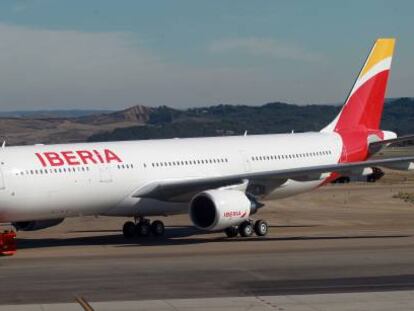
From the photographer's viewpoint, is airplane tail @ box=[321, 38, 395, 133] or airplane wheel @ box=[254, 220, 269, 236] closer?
airplane wheel @ box=[254, 220, 269, 236]

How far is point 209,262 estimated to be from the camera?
81.0 feet

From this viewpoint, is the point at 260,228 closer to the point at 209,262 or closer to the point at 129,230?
the point at 129,230

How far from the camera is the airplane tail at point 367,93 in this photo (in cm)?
3925

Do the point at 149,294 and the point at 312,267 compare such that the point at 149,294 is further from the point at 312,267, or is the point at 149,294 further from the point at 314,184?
the point at 314,184

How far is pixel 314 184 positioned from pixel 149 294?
18.1m

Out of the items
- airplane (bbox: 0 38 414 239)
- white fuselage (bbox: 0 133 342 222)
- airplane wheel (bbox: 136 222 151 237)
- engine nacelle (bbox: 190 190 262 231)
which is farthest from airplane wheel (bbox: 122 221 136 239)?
engine nacelle (bbox: 190 190 262 231)

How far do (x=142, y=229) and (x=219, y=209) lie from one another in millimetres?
4639

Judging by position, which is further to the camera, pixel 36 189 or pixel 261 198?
pixel 261 198

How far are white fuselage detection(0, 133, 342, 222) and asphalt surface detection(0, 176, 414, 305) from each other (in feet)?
4.49

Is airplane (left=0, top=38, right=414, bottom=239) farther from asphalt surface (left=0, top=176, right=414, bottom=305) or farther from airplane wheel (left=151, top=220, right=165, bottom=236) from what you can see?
asphalt surface (left=0, top=176, right=414, bottom=305)

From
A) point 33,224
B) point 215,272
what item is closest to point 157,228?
point 33,224

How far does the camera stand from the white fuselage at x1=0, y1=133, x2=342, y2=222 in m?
28.0

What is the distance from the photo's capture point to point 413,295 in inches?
724

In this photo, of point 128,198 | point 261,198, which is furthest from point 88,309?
point 261,198
